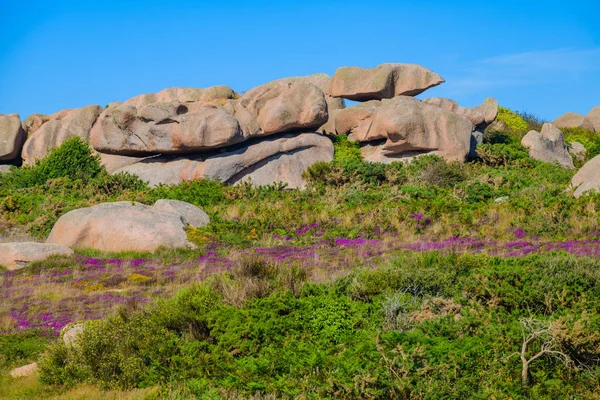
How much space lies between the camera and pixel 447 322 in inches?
430

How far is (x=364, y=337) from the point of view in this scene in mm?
10398

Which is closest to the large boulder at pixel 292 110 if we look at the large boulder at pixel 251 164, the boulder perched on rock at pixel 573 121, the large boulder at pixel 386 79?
the large boulder at pixel 251 164

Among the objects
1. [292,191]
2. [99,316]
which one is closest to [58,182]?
[292,191]

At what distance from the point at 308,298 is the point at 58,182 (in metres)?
25.5

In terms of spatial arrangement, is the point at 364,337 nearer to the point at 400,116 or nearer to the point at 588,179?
the point at 588,179

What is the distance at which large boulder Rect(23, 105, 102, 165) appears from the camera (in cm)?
4088

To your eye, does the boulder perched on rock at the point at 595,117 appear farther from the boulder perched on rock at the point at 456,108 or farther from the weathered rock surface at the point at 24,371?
the weathered rock surface at the point at 24,371

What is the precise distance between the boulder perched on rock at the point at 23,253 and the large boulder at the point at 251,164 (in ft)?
40.7

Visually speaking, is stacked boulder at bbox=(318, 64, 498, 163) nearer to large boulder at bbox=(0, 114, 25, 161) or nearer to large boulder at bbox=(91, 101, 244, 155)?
large boulder at bbox=(91, 101, 244, 155)

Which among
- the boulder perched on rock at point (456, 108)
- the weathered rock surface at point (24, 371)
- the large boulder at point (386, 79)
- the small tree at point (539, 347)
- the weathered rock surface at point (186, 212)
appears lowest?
the weathered rock surface at point (24, 371)

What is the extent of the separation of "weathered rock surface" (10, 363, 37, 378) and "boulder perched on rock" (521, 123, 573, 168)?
31935mm

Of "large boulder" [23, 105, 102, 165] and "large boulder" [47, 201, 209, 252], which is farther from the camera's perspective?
"large boulder" [23, 105, 102, 165]

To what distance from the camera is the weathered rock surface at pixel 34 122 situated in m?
43.9

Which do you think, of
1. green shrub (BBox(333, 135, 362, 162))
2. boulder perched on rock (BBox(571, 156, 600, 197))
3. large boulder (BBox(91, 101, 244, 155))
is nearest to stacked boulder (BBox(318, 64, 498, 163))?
green shrub (BBox(333, 135, 362, 162))
